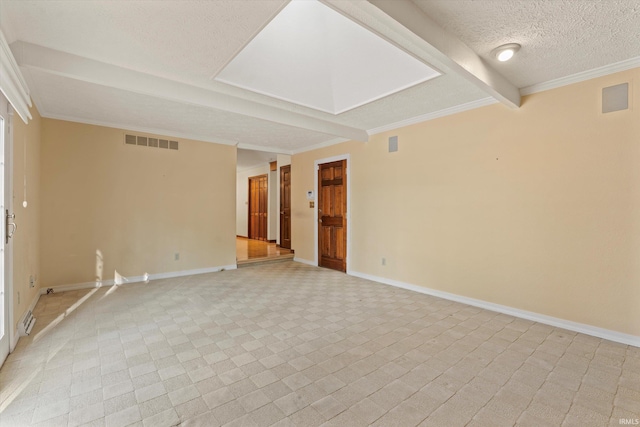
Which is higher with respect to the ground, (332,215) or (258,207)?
(258,207)

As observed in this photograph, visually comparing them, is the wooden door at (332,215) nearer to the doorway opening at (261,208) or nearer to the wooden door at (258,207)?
the doorway opening at (261,208)

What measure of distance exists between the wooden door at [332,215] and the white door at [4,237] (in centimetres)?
445

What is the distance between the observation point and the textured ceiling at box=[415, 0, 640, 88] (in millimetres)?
1974

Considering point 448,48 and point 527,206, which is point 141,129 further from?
point 527,206

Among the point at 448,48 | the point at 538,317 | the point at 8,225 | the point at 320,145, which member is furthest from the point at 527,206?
the point at 8,225

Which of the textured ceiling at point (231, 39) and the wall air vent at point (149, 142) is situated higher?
the textured ceiling at point (231, 39)

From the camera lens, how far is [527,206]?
3.32m

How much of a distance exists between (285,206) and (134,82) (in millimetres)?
5364

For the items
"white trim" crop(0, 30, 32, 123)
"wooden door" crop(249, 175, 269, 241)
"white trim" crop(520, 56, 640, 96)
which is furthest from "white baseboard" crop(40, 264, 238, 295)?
"white trim" crop(520, 56, 640, 96)

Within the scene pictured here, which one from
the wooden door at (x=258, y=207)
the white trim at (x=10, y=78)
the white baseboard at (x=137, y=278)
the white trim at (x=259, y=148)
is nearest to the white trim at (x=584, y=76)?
the white trim at (x=259, y=148)

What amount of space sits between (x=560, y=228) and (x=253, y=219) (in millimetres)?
8512

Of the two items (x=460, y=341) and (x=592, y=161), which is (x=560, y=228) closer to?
(x=592, y=161)

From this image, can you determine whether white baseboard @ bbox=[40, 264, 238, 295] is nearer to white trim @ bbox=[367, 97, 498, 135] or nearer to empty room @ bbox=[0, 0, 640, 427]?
empty room @ bbox=[0, 0, 640, 427]

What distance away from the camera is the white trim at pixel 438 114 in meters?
3.62
